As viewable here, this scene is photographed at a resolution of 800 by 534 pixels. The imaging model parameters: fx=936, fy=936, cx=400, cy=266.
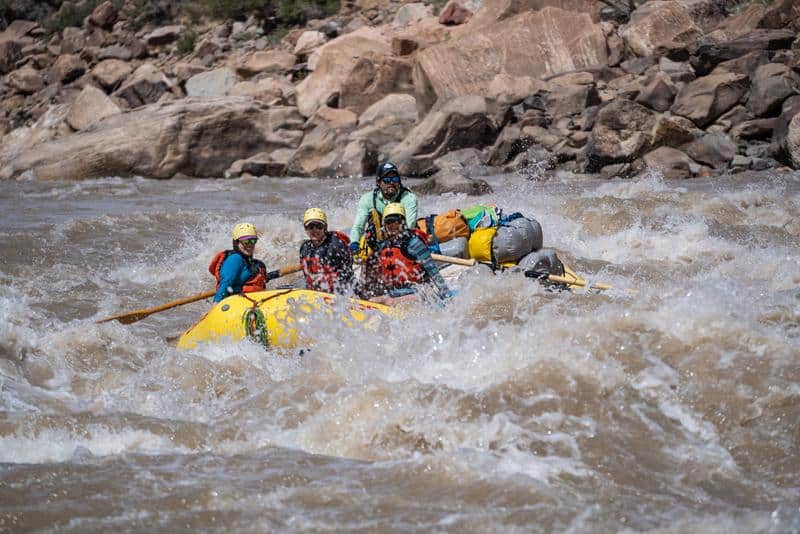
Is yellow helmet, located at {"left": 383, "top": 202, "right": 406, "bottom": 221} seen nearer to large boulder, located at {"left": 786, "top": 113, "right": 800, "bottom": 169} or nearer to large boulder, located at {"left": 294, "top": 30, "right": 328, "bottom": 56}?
large boulder, located at {"left": 786, "top": 113, "right": 800, "bottom": 169}

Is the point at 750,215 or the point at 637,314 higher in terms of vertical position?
the point at 637,314

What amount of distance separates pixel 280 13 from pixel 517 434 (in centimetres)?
2353

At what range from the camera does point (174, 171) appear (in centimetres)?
1644

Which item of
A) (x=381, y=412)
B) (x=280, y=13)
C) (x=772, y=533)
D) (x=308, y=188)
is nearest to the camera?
(x=772, y=533)

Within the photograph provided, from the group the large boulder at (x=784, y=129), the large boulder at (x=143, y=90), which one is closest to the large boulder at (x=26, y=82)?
the large boulder at (x=143, y=90)

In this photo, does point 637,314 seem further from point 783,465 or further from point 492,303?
point 783,465

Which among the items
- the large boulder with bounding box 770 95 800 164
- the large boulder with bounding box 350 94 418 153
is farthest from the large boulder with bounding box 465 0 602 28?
the large boulder with bounding box 770 95 800 164

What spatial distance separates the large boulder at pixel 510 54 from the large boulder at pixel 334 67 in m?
1.78

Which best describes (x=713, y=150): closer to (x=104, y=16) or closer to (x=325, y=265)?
(x=325, y=265)

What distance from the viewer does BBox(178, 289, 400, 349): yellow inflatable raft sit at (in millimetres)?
6000

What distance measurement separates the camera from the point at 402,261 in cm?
651

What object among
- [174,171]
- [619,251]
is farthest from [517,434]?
[174,171]

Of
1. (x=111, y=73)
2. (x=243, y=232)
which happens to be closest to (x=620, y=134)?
Result: (x=243, y=232)

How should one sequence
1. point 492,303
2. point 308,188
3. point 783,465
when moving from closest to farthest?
1. point 783,465
2. point 492,303
3. point 308,188
